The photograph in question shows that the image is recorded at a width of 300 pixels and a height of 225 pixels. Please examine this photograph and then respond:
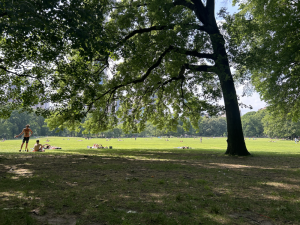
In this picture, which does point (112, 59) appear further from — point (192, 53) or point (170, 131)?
point (170, 131)

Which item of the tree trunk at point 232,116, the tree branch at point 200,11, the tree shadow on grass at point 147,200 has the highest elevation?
the tree branch at point 200,11

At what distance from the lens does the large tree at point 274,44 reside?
44.9 feet

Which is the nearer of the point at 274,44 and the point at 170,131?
the point at 274,44

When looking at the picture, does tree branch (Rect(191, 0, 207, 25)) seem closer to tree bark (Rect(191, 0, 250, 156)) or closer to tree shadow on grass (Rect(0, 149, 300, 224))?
tree bark (Rect(191, 0, 250, 156))

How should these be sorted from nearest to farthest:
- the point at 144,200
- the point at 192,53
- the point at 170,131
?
the point at 144,200
the point at 192,53
the point at 170,131

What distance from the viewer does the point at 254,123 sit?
12912 centimetres

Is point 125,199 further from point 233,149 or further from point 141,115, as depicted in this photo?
point 141,115

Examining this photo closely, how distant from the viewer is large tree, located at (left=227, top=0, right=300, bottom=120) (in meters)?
13.7

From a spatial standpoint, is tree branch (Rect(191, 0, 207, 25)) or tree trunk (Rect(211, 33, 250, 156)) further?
tree branch (Rect(191, 0, 207, 25))

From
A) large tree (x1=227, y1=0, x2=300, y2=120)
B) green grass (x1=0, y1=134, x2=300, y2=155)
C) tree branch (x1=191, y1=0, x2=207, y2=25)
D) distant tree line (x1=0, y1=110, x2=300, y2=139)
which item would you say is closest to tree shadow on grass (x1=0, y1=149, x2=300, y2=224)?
large tree (x1=227, y1=0, x2=300, y2=120)

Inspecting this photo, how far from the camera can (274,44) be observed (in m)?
14.4

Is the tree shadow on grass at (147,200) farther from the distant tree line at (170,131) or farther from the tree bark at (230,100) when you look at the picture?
the distant tree line at (170,131)

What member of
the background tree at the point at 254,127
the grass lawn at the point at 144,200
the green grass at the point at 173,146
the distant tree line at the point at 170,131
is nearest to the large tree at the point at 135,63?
the grass lawn at the point at 144,200

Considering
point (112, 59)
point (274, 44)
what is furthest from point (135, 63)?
point (274, 44)
